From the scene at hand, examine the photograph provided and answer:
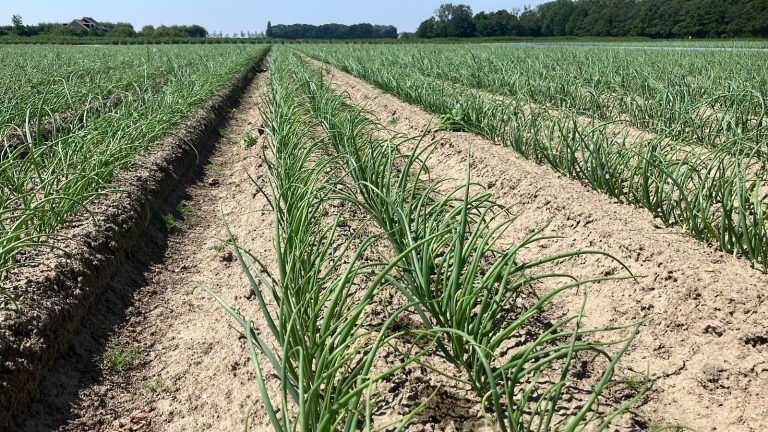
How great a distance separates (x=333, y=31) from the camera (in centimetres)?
9531

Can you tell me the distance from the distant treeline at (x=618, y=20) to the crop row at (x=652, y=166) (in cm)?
4540

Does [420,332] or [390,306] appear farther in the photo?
[390,306]

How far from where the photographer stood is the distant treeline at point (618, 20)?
44.9 metres

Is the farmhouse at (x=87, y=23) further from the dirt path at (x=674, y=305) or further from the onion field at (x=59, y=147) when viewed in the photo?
the dirt path at (x=674, y=305)

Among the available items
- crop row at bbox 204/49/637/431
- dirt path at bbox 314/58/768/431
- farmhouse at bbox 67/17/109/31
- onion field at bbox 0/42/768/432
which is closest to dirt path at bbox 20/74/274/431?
onion field at bbox 0/42/768/432

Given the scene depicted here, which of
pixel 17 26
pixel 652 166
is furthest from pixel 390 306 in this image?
pixel 17 26

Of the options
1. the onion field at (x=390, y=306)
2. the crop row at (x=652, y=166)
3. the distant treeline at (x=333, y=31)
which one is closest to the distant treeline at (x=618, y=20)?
the distant treeline at (x=333, y=31)

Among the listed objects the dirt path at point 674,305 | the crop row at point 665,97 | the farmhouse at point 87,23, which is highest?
the farmhouse at point 87,23

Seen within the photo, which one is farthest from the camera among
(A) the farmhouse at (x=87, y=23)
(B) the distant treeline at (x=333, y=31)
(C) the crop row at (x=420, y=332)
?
(B) the distant treeline at (x=333, y=31)

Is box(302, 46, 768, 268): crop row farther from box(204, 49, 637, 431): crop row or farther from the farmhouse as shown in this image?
the farmhouse

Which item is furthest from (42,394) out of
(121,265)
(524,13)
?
(524,13)

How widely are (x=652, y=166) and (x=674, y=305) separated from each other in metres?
1.25

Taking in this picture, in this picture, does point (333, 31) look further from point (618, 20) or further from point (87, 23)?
point (618, 20)

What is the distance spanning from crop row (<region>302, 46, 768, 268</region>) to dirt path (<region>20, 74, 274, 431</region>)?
1.98 metres
